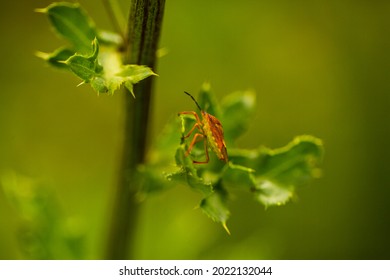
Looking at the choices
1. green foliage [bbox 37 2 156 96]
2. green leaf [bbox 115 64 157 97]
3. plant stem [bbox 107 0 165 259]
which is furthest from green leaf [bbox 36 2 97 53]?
green leaf [bbox 115 64 157 97]

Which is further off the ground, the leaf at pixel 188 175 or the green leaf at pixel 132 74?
the green leaf at pixel 132 74

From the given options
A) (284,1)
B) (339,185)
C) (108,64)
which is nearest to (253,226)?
(339,185)

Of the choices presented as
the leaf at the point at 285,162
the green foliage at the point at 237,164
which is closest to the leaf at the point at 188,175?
the green foliage at the point at 237,164

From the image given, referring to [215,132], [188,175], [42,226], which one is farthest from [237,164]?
[42,226]

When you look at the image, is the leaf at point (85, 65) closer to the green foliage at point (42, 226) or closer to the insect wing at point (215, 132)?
the insect wing at point (215, 132)

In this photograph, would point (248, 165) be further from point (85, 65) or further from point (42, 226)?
point (42, 226)
